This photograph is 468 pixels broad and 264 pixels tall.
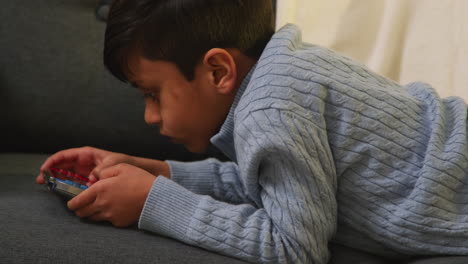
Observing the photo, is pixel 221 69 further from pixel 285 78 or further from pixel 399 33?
pixel 399 33

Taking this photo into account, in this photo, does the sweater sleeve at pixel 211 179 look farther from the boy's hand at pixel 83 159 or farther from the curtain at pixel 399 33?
the curtain at pixel 399 33

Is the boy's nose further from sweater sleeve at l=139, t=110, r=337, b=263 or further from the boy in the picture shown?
sweater sleeve at l=139, t=110, r=337, b=263

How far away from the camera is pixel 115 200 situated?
0.72 metres

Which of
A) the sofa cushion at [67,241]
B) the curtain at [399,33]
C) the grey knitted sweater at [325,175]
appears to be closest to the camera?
the sofa cushion at [67,241]

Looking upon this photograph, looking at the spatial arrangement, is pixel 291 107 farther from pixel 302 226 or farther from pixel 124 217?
pixel 124 217

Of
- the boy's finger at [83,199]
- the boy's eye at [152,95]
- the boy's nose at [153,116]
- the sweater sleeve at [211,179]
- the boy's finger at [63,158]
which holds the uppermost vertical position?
the boy's eye at [152,95]

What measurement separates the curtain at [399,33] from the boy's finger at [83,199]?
933 millimetres

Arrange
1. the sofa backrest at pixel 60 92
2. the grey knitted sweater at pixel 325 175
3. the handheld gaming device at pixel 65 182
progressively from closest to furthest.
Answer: the grey knitted sweater at pixel 325 175 → the handheld gaming device at pixel 65 182 → the sofa backrest at pixel 60 92

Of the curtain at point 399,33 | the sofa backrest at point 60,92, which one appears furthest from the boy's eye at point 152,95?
the curtain at point 399,33

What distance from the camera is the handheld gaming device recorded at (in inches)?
30.1

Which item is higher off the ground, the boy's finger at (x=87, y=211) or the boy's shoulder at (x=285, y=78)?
the boy's shoulder at (x=285, y=78)

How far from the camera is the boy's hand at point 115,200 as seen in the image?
2.35 ft

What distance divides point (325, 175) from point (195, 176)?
34 centimetres

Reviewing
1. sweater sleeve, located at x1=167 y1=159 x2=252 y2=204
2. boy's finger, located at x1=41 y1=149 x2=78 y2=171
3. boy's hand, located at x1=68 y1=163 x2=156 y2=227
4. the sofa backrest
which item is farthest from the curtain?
boy's hand, located at x1=68 y1=163 x2=156 y2=227
